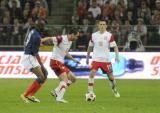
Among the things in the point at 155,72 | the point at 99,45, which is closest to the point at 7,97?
the point at 99,45

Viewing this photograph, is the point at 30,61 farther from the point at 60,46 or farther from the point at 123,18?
the point at 123,18

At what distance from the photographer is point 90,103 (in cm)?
1738

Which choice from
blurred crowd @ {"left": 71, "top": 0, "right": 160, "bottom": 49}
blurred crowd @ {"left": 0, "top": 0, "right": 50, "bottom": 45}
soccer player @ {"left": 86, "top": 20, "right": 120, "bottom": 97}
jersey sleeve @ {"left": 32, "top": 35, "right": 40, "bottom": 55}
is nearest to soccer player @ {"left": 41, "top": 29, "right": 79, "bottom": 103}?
jersey sleeve @ {"left": 32, "top": 35, "right": 40, "bottom": 55}

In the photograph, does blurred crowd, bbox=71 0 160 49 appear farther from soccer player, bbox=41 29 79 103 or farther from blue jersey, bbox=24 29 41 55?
blue jersey, bbox=24 29 41 55

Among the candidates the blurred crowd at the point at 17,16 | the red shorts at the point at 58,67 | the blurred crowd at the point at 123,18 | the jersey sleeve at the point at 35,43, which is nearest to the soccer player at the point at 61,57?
the red shorts at the point at 58,67

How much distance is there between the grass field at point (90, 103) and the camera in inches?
615

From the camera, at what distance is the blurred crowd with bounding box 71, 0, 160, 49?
2844cm

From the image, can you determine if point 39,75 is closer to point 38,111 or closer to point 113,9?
point 38,111

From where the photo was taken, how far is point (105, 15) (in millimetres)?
29969

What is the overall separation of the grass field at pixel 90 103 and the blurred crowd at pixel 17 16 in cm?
324

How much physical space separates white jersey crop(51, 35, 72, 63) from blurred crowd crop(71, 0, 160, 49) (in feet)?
33.8

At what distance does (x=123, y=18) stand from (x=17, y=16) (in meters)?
5.02

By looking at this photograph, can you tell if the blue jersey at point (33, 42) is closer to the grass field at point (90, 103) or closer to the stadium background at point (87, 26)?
the grass field at point (90, 103)

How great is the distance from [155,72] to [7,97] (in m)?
9.11
